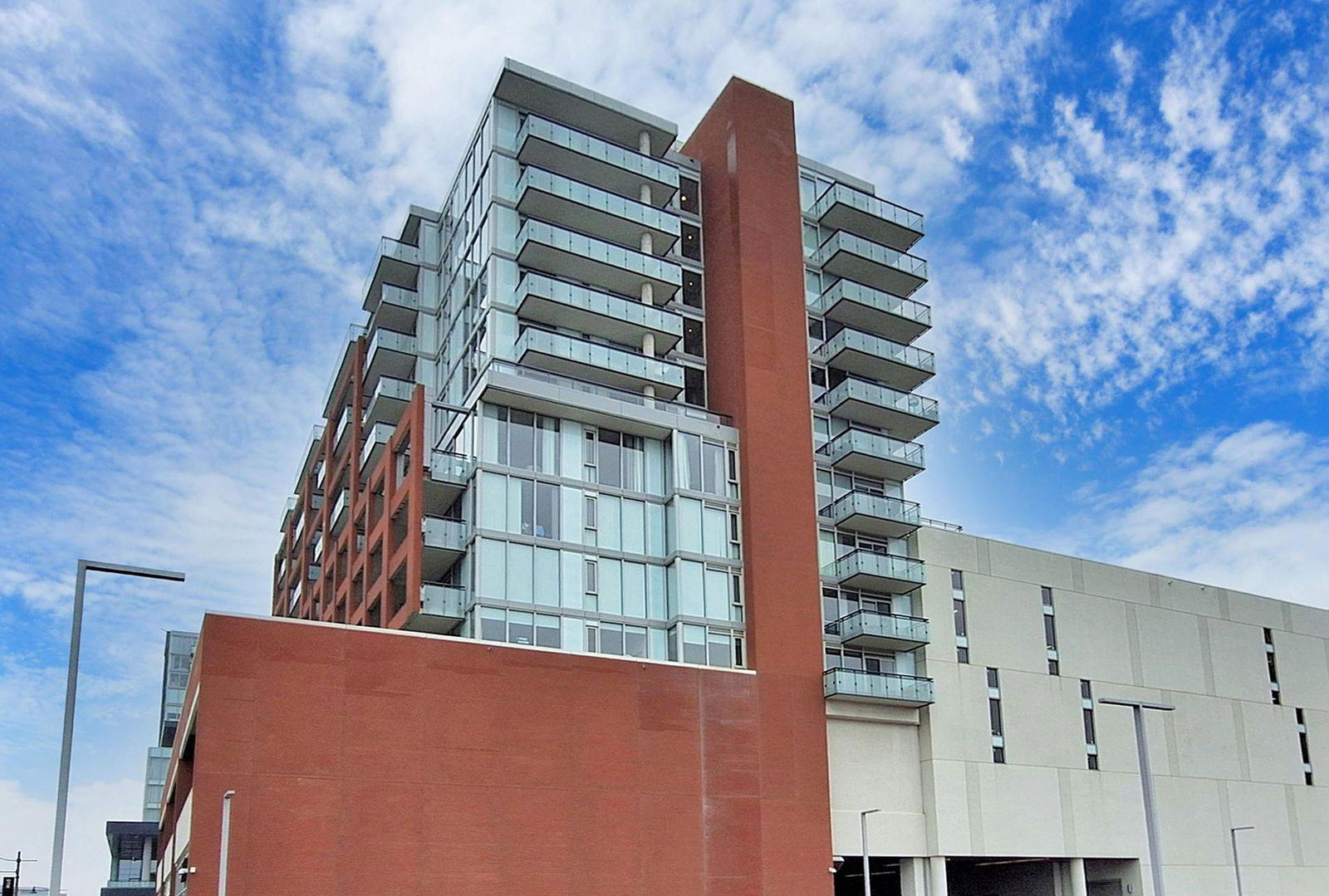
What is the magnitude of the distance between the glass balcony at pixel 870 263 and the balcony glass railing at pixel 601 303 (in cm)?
980

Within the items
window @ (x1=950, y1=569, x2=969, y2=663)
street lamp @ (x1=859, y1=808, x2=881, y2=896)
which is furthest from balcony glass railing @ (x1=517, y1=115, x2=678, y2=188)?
street lamp @ (x1=859, y1=808, x2=881, y2=896)

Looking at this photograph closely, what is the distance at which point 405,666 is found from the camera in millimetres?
40438

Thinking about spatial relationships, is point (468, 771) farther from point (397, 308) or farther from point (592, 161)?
point (397, 308)

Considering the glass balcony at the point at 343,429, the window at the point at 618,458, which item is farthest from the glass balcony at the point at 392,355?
the window at the point at 618,458

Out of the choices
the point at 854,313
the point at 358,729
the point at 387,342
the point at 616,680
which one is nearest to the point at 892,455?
the point at 854,313

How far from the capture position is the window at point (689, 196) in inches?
2306

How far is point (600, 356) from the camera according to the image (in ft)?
171

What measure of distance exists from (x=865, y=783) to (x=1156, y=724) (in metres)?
17.8

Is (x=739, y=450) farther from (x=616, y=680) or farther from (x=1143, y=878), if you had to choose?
(x=1143, y=878)

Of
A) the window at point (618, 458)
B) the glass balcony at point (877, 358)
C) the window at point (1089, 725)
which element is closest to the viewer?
the window at point (618, 458)

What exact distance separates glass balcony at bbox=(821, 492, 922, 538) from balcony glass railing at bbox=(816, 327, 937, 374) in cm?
681

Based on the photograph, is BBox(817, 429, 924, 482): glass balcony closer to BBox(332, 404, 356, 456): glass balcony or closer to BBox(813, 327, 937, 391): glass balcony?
BBox(813, 327, 937, 391): glass balcony

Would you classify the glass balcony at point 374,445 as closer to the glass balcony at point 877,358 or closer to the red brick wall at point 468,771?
the red brick wall at point 468,771

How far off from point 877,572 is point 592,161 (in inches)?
817
